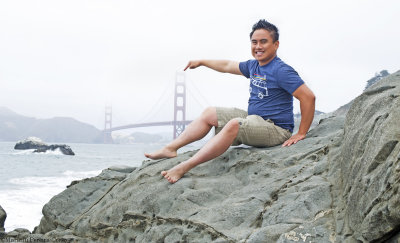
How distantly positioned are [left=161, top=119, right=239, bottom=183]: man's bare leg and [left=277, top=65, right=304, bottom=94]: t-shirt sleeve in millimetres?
383

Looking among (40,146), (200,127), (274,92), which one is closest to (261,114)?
(274,92)

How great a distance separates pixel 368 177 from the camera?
1.51 m

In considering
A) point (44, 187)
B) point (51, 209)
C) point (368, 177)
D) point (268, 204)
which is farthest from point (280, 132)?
point (44, 187)

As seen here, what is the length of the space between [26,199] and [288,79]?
7418 mm

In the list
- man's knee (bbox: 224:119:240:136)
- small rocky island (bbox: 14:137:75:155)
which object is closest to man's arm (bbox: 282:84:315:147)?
man's knee (bbox: 224:119:240:136)

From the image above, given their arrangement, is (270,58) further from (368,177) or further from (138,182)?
(368,177)

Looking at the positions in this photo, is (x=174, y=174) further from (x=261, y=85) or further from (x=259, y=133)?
(x=261, y=85)

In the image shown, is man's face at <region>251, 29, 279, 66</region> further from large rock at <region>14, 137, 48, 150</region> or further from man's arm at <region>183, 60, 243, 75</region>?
large rock at <region>14, 137, 48, 150</region>

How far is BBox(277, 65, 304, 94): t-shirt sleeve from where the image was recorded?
2566 millimetres

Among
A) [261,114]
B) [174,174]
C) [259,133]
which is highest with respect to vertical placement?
[261,114]

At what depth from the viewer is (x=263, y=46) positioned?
2.68 metres

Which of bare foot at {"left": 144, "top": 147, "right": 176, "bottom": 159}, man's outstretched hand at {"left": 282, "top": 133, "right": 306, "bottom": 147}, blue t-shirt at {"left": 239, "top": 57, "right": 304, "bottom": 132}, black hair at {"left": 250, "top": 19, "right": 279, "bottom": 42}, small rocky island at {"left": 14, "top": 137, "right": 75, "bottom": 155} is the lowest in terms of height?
small rocky island at {"left": 14, "top": 137, "right": 75, "bottom": 155}

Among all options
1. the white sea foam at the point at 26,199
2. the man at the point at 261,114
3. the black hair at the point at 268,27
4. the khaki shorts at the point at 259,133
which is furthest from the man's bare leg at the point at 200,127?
the white sea foam at the point at 26,199

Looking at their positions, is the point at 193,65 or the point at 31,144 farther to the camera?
the point at 31,144
